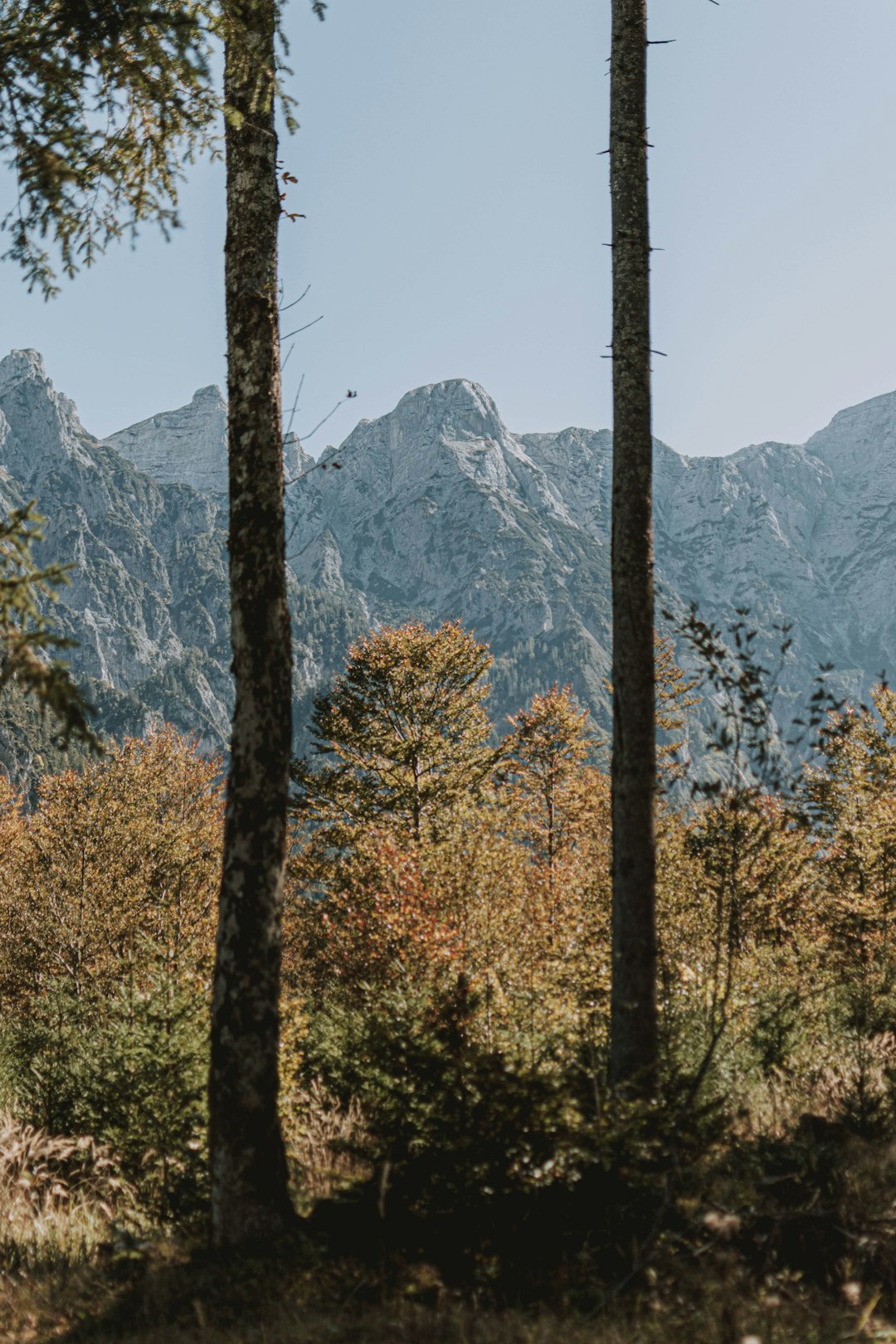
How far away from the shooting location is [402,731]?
27766 mm

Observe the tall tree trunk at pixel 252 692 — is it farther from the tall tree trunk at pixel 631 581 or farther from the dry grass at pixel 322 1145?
the tall tree trunk at pixel 631 581

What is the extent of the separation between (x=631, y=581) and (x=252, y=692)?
3.38 meters

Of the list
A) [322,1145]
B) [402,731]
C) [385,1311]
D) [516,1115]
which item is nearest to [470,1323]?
→ [385,1311]

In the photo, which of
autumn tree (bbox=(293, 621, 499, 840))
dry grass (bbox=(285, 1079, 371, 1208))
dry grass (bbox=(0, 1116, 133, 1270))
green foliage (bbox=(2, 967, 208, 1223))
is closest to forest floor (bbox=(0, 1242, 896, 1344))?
dry grass (bbox=(0, 1116, 133, 1270))

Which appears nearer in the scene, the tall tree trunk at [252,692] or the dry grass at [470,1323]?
the dry grass at [470,1323]

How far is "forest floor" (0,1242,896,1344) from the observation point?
12.0ft

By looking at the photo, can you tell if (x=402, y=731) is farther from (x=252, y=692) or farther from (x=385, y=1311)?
(x=385, y=1311)

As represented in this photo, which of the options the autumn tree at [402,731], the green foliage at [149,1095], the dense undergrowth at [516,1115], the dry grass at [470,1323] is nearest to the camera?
the dry grass at [470,1323]

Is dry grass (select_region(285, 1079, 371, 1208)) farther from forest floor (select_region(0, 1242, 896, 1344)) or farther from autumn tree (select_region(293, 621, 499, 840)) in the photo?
autumn tree (select_region(293, 621, 499, 840))

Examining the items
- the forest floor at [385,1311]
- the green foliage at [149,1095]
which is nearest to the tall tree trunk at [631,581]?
the forest floor at [385,1311]

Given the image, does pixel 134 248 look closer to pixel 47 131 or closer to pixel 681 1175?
pixel 47 131

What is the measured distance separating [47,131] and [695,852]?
14.1m

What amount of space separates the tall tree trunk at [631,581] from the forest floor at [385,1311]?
1.88m

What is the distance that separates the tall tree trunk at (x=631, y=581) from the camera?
21.0 ft
